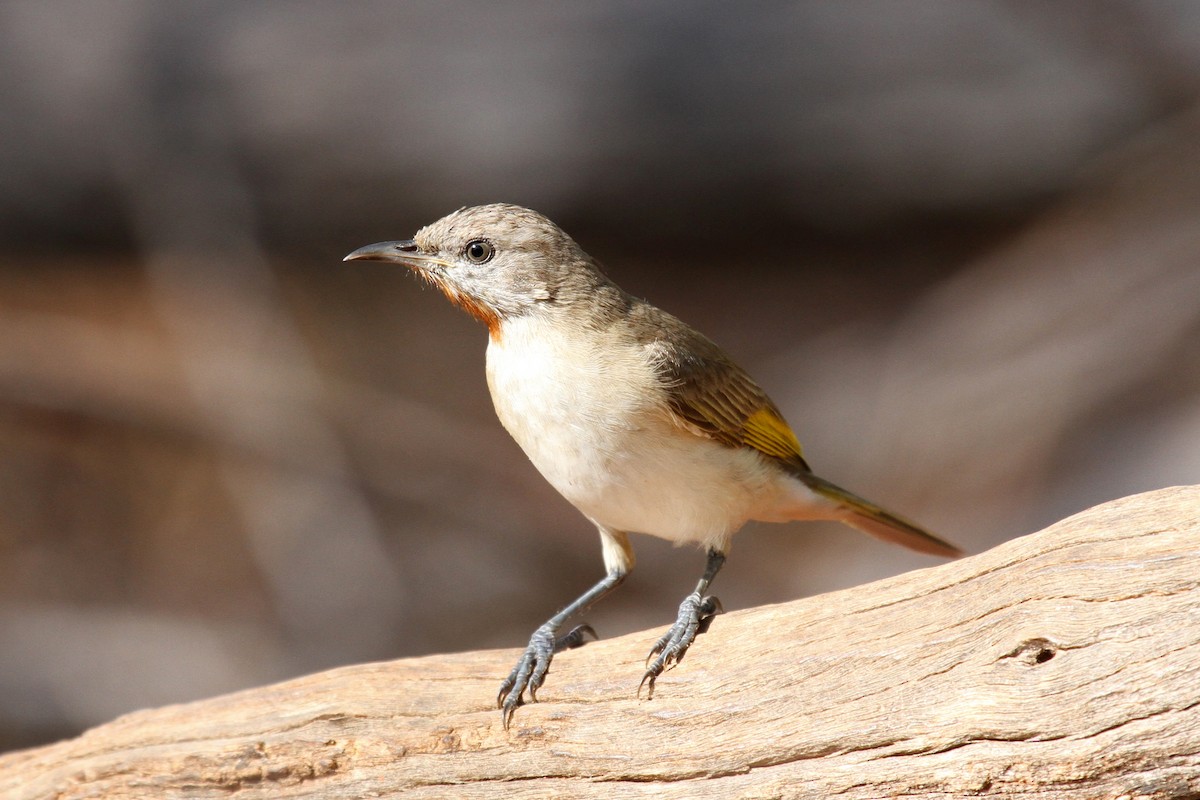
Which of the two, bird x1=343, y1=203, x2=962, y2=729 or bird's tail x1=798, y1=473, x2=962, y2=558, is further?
bird's tail x1=798, y1=473, x2=962, y2=558

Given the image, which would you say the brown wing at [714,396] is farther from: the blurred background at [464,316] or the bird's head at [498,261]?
the blurred background at [464,316]

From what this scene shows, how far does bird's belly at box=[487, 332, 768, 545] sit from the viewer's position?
152 inches

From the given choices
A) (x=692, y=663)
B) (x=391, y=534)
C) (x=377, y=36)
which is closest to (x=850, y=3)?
(x=377, y=36)

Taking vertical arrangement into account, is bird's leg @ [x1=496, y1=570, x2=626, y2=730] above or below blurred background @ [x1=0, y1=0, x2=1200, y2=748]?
below

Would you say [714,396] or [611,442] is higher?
[714,396]

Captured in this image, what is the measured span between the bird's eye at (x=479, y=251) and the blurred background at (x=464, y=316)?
378cm

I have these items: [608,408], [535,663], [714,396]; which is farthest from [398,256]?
[535,663]

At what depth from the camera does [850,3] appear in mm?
7961

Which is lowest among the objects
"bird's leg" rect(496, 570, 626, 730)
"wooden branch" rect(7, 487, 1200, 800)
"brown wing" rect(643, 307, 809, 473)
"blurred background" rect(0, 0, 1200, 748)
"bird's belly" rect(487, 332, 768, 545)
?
"wooden branch" rect(7, 487, 1200, 800)

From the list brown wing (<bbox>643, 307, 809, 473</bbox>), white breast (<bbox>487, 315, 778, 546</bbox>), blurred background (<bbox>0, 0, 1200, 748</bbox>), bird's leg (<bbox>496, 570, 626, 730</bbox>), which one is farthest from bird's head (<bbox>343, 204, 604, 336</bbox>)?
blurred background (<bbox>0, 0, 1200, 748</bbox>)

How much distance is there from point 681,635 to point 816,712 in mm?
609

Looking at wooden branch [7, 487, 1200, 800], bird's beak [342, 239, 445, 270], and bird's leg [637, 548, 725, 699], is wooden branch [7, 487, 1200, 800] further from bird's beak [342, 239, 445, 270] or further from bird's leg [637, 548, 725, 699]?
bird's beak [342, 239, 445, 270]

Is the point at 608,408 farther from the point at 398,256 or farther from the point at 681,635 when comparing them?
the point at 398,256

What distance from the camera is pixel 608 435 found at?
3.84 m
